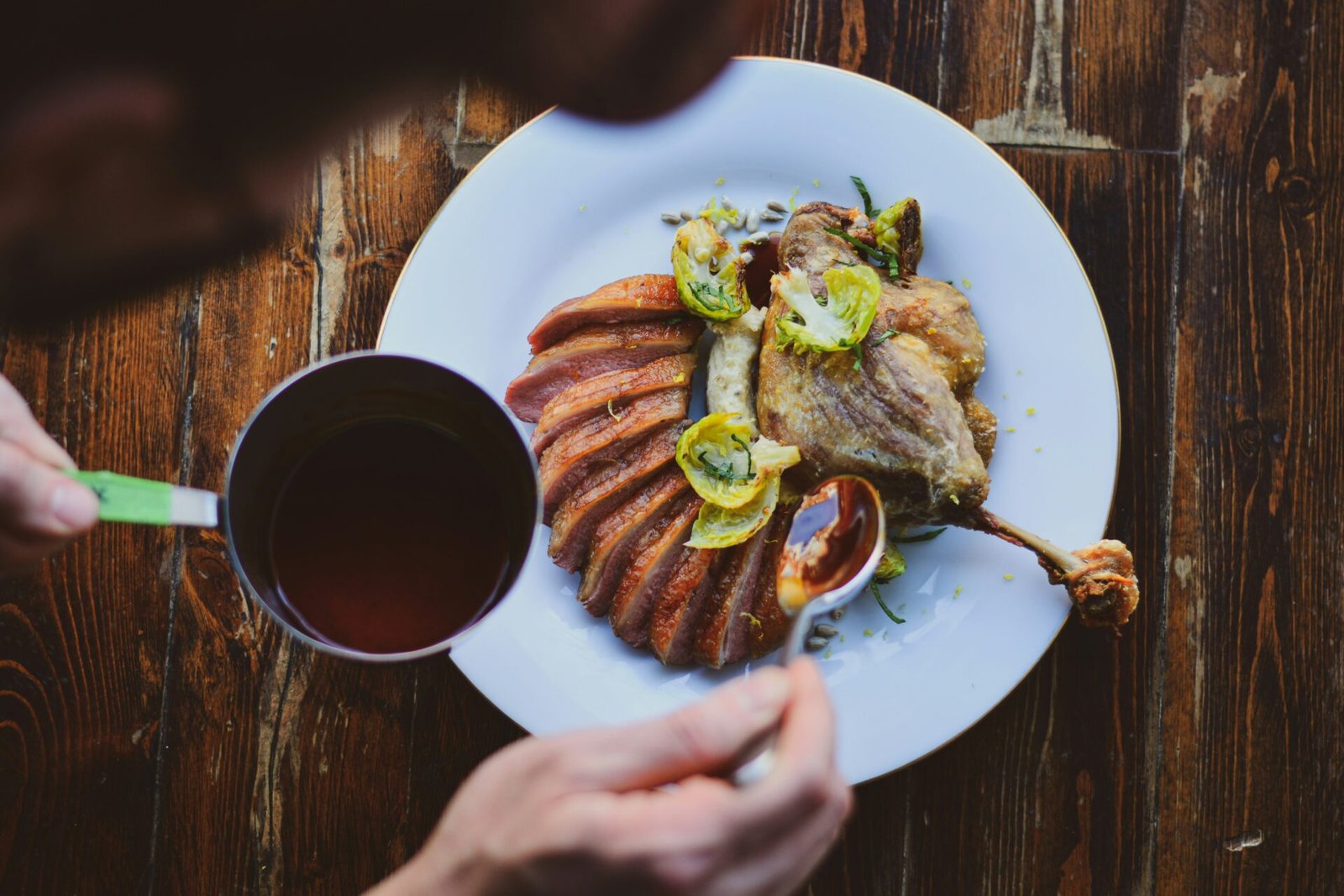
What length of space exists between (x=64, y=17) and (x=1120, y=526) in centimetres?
250

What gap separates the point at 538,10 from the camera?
1.20 meters

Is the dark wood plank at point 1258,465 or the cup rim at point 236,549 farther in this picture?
the dark wood plank at point 1258,465

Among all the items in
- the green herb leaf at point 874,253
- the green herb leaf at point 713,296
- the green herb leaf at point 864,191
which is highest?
the green herb leaf at point 864,191

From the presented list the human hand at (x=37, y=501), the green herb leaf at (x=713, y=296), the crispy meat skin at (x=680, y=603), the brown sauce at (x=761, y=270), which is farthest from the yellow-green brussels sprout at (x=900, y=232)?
the human hand at (x=37, y=501)

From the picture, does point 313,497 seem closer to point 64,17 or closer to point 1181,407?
point 64,17

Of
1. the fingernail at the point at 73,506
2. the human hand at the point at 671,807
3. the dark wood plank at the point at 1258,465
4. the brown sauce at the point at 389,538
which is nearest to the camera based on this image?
the human hand at the point at 671,807

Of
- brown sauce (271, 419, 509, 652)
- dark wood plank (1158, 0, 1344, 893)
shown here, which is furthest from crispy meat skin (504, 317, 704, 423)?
dark wood plank (1158, 0, 1344, 893)

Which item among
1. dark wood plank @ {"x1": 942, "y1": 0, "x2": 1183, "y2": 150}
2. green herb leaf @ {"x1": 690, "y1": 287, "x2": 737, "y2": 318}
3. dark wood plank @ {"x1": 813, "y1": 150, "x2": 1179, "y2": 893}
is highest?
dark wood plank @ {"x1": 942, "y1": 0, "x2": 1183, "y2": 150}

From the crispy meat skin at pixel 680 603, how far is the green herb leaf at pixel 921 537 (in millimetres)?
478

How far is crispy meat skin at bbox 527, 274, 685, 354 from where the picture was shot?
2281 mm

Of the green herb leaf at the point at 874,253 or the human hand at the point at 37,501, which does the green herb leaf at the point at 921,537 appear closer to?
the green herb leaf at the point at 874,253

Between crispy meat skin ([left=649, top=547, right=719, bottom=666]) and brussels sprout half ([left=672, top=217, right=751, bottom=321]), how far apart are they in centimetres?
59

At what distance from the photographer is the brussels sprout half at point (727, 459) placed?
217 cm

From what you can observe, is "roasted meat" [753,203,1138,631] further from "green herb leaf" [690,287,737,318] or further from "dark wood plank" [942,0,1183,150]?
"dark wood plank" [942,0,1183,150]
